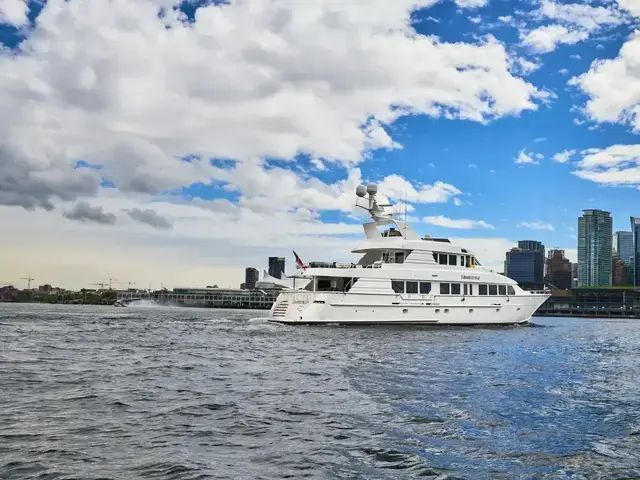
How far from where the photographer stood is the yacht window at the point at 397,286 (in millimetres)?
45250

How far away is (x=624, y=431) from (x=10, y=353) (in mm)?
22659

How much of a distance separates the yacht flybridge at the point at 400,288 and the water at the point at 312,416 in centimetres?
1775

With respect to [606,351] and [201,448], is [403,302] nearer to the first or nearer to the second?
[606,351]

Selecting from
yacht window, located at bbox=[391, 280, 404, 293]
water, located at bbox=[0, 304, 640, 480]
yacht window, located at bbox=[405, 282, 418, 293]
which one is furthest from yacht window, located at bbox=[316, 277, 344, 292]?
water, located at bbox=[0, 304, 640, 480]

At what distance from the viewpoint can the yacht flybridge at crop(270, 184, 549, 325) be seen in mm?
43562

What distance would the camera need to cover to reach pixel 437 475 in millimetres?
9055

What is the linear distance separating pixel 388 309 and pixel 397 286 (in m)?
2.01

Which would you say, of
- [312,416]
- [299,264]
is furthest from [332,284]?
[312,416]

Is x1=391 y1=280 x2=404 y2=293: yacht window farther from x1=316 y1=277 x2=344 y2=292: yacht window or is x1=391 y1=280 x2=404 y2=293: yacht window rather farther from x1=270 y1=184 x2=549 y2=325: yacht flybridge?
x1=316 y1=277 x2=344 y2=292: yacht window

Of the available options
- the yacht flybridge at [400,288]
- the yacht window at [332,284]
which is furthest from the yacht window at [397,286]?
the yacht window at [332,284]

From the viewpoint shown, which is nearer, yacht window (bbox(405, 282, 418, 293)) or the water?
the water

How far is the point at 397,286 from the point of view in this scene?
4538cm

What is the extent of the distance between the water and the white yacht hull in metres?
17.3

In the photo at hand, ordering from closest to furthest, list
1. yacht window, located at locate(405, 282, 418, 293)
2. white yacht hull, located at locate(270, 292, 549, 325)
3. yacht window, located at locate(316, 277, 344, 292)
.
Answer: white yacht hull, located at locate(270, 292, 549, 325) → yacht window, located at locate(316, 277, 344, 292) → yacht window, located at locate(405, 282, 418, 293)
